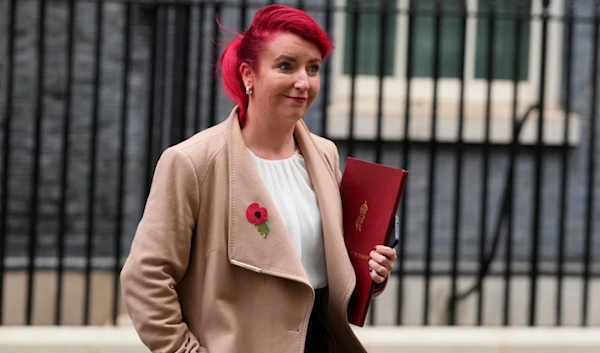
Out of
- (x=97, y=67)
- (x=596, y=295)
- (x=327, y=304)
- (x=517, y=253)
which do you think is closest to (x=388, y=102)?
(x=517, y=253)

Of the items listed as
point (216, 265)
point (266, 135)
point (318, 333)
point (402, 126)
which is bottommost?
point (318, 333)

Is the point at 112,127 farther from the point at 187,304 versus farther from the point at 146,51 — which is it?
the point at 187,304

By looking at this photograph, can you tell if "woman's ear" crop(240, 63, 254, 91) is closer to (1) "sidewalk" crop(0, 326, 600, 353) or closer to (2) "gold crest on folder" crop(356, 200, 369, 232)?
(2) "gold crest on folder" crop(356, 200, 369, 232)

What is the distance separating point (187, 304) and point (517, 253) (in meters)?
5.54

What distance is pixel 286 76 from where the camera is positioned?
10.5ft

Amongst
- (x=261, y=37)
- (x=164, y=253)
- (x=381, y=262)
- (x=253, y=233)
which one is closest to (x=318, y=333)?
(x=381, y=262)

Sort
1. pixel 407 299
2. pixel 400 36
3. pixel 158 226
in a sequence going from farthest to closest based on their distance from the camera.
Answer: pixel 400 36
pixel 407 299
pixel 158 226

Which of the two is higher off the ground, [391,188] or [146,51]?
[146,51]

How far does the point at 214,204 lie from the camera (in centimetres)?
322

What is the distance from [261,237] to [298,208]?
0.61 feet

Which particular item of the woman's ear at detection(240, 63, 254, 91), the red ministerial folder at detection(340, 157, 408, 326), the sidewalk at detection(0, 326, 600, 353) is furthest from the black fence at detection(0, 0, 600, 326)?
the woman's ear at detection(240, 63, 254, 91)

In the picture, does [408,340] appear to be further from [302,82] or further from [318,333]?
[302,82]

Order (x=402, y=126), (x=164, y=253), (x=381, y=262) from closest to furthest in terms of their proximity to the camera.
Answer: (x=164, y=253), (x=381, y=262), (x=402, y=126)

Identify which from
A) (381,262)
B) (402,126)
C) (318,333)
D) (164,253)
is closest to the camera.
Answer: (164,253)
